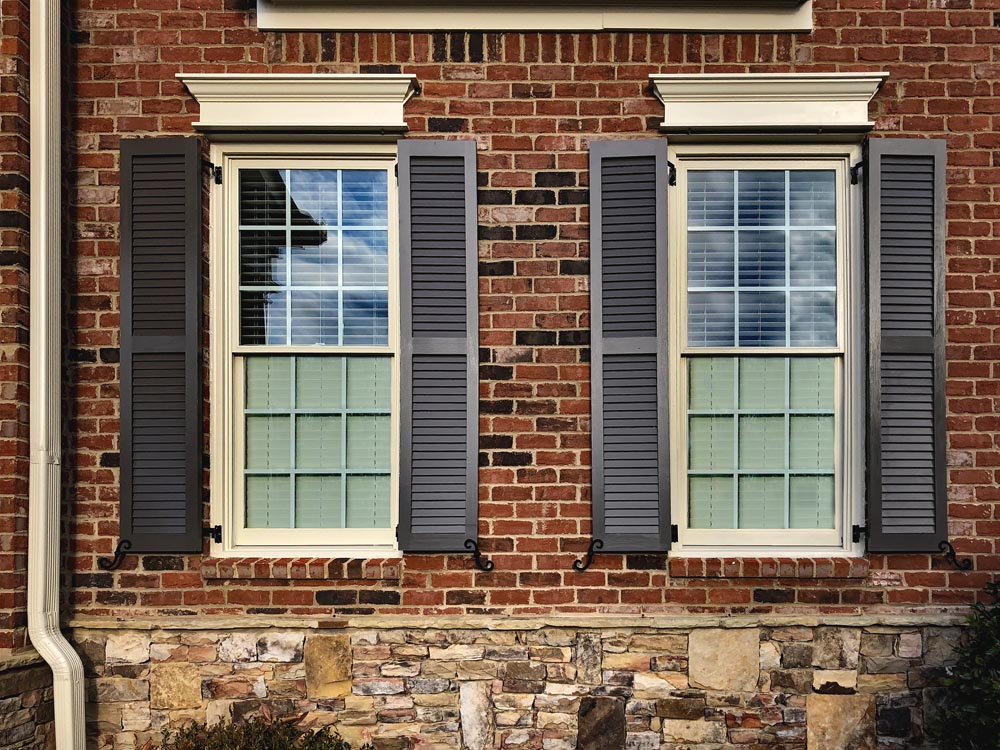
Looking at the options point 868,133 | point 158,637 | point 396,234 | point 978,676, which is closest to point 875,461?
point 978,676

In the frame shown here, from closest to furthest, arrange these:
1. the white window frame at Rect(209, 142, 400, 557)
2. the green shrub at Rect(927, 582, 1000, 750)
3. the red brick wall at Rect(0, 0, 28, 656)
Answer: the green shrub at Rect(927, 582, 1000, 750) → the red brick wall at Rect(0, 0, 28, 656) → the white window frame at Rect(209, 142, 400, 557)

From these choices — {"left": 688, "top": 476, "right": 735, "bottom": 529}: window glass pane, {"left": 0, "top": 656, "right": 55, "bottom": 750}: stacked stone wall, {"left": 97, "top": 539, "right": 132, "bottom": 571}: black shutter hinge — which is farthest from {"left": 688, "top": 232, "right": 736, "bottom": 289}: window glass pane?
{"left": 0, "top": 656, "right": 55, "bottom": 750}: stacked stone wall

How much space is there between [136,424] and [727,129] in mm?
3226

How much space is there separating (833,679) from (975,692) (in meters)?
0.58

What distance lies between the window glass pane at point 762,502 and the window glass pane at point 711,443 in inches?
5.9

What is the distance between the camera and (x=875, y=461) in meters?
3.46

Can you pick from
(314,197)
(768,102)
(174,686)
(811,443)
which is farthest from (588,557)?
(768,102)

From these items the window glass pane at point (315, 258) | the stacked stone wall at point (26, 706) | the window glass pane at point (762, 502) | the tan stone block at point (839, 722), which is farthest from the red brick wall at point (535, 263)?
the window glass pane at point (315, 258)

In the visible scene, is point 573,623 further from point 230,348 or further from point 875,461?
point 230,348

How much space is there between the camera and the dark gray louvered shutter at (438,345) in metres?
3.45

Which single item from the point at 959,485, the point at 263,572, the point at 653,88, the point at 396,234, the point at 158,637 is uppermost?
the point at 653,88

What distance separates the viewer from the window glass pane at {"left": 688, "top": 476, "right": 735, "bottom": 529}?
3594mm

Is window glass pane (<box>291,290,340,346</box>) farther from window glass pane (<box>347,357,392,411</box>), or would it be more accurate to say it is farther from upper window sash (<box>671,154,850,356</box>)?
upper window sash (<box>671,154,850,356</box>)

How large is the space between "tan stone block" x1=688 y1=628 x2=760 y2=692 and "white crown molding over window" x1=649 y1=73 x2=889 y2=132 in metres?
2.47
